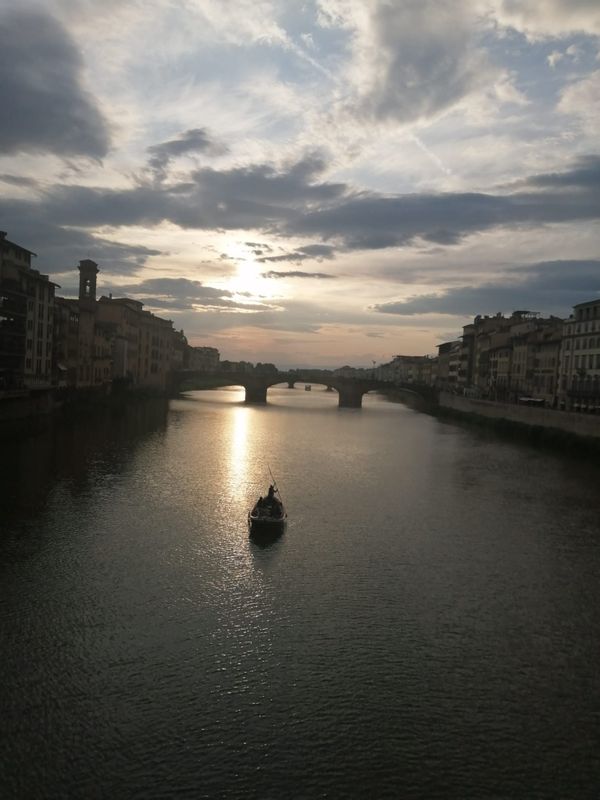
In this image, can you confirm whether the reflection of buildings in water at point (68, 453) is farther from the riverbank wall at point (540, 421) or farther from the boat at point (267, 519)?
the riverbank wall at point (540, 421)

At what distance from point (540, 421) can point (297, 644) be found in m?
56.9

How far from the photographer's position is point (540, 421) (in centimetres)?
6962

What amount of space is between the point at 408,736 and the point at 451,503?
24.6 meters

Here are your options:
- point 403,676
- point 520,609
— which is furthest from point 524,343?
point 403,676

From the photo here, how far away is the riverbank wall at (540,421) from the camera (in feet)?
188

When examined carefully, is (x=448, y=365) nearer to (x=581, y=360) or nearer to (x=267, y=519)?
(x=581, y=360)

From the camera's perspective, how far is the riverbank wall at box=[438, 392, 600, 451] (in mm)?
57406

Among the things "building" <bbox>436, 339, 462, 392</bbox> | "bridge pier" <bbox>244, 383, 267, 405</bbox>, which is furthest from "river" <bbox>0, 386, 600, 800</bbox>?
"building" <bbox>436, 339, 462, 392</bbox>

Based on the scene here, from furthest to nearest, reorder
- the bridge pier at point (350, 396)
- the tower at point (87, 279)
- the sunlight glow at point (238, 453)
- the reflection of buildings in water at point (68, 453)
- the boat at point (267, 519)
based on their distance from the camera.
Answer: the bridge pier at point (350, 396), the tower at point (87, 279), the sunlight glow at point (238, 453), the reflection of buildings in water at point (68, 453), the boat at point (267, 519)

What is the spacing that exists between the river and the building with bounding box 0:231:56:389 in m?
21.6

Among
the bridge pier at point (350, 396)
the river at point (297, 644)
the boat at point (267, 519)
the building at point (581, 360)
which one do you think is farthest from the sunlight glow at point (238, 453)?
the bridge pier at point (350, 396)

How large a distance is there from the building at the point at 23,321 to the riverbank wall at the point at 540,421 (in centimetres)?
4780

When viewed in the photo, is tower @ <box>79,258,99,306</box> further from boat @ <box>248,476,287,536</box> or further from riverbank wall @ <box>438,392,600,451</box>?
boat @ <box>248,476,287,536</box>

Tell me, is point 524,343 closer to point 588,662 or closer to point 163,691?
point 588,662
